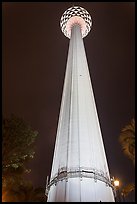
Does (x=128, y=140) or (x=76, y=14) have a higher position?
(x=76, y=14)

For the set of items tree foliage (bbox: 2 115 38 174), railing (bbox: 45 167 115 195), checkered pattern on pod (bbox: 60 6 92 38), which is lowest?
railing (bbox: 45 167 115 195)

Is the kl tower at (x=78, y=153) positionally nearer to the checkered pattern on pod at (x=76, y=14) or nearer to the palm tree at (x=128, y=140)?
the palm tree at (x=128, y=140)

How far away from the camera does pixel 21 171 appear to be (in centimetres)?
3109

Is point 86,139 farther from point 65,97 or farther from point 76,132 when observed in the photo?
point 65,97

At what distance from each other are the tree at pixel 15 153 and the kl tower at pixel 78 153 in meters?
2.64

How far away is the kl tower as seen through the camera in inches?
1011

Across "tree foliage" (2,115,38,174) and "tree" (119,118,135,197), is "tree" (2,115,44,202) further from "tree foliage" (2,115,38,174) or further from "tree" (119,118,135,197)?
"tree" (119,118,135,197)

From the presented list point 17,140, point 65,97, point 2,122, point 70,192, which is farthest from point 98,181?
point 65,97

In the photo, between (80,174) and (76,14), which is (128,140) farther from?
(76,14)

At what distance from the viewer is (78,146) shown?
28516 mm

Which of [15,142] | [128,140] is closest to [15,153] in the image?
[15,142]

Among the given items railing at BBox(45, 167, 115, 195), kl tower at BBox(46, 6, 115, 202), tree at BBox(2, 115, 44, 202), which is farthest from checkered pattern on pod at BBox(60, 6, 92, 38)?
railing at BBox(45, 167, 115, 195)

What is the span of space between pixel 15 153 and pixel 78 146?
5001 millimetres

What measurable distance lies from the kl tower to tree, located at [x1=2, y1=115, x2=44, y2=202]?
2.64 m
